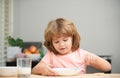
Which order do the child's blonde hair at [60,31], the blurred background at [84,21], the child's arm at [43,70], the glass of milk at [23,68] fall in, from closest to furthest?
the glass of milk at [23,68]
the child's arm at [43,70]
the child's blonde hair at [60,31]
the blurred background at [84,21]

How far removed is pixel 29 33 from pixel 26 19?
0.21 m

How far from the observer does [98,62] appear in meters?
1.82

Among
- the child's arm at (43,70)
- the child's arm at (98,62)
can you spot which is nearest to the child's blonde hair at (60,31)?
the child's arm at (98,62)

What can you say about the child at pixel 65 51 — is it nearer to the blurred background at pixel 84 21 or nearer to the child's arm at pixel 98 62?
the child's arm at pixel 98 62

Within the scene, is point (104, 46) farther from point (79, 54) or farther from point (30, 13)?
point (79, 54)

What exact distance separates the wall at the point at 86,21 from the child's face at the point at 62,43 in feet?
6.54

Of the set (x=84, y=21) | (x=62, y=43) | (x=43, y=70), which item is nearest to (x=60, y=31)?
(x=62, y=43)

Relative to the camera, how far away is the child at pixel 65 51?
5.89 ft

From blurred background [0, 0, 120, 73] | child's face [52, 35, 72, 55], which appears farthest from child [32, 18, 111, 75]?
blurred background [0, 0, 120, 73]

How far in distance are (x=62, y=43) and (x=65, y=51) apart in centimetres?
7

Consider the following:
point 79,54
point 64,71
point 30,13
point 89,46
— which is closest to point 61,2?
point 30,13

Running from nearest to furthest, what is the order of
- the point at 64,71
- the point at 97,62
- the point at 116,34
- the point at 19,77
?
1. the point at 19,77
2. the point at 64,71
3. the point at 97,62
4. the point at 116,34

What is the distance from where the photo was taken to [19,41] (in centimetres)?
339

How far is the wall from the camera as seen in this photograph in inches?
150
